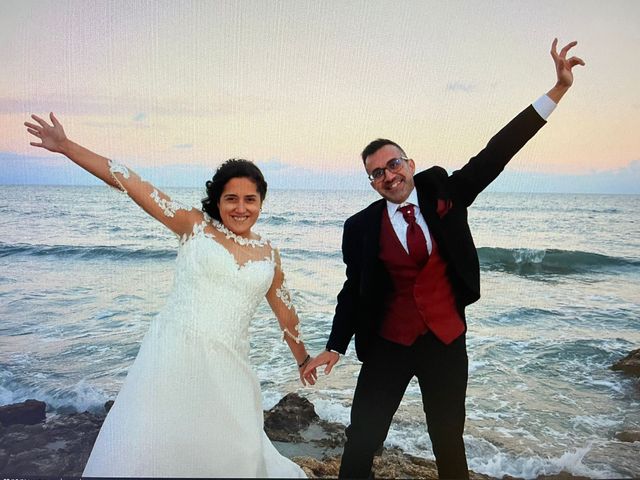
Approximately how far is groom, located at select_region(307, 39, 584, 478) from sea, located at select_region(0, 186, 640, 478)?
2.06m

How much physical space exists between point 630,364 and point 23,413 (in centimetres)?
661

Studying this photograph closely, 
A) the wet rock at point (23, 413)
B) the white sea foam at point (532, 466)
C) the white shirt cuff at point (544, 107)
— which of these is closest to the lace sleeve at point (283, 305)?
the white shirt cuff at point (544, 107)

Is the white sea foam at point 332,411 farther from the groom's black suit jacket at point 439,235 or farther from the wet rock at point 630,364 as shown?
the wet rock at point 630,364

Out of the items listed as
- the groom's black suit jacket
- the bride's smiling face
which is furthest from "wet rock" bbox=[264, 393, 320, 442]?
the bride's smiling face

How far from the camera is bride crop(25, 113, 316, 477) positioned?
2.28 metres

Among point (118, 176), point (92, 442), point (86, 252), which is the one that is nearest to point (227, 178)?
point (118, 176)

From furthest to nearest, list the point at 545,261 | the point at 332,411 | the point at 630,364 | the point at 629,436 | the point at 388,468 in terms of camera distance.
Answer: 1. the point at 545,261
2. the point at 630,364
3. the point at 332,411
4. the point at 629,436
5. the point at 388,468

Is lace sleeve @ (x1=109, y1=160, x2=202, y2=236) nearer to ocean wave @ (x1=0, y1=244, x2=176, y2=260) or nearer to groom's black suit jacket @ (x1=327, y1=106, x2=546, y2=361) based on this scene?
groom's black suit jacket @ (x1=327, y1=106, x2=546, y2=361)

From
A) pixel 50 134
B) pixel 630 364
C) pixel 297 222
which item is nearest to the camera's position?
pixel 50 134

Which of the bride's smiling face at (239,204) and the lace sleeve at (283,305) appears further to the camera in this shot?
Result: the lace sleeve at (283,305)

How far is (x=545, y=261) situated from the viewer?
15945mm

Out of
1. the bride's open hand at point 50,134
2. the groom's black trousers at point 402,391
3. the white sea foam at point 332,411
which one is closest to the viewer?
the bride's open hand at point 50,134

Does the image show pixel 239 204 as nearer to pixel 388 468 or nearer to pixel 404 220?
pixel 404 220

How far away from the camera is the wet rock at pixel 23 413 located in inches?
186
